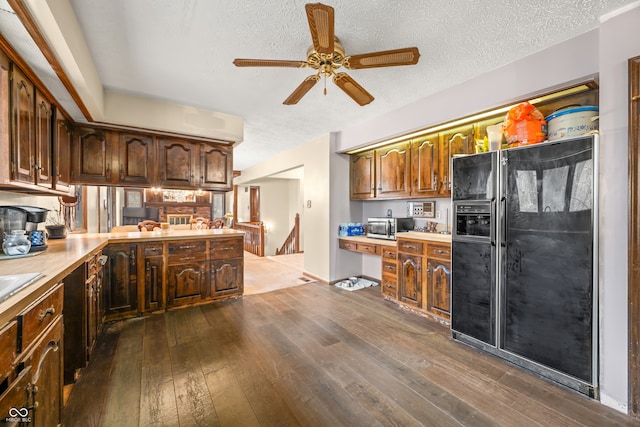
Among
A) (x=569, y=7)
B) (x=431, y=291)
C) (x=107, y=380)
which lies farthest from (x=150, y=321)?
(x=569, y=7)

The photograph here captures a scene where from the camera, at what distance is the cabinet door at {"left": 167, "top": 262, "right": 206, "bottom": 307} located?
3346 mm

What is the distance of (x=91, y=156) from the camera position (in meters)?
3.26

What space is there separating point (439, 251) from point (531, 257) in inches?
37.1

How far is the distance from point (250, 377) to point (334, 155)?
3452mm

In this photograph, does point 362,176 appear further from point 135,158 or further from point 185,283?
point 135,158

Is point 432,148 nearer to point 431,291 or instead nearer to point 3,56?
point 431,291

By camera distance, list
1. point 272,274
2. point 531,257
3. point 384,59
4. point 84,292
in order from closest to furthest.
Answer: point 384,59 < point 84,292 < point 531,257 < point 272,274

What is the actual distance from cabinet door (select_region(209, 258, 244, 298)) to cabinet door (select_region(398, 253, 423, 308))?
7.16 feet

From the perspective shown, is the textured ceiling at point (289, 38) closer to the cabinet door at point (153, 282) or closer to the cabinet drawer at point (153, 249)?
the cabinet drawer at point (153, 249)

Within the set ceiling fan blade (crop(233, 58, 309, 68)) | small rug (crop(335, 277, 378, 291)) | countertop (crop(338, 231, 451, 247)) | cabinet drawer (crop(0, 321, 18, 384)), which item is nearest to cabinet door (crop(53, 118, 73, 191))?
ceiling fan blade (crop(233, 58, 309, 68))

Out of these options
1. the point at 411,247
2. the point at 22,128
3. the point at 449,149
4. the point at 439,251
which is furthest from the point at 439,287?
the point at 22,128

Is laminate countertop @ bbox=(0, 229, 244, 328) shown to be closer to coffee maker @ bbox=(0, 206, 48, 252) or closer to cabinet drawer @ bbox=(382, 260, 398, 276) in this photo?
coffee maker @ bbox=(0, 206, 48, 252)

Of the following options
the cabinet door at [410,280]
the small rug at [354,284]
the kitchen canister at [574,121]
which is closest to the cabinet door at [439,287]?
the cabinet door at [410,280]

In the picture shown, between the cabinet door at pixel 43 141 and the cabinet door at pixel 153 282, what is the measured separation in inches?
47.5
